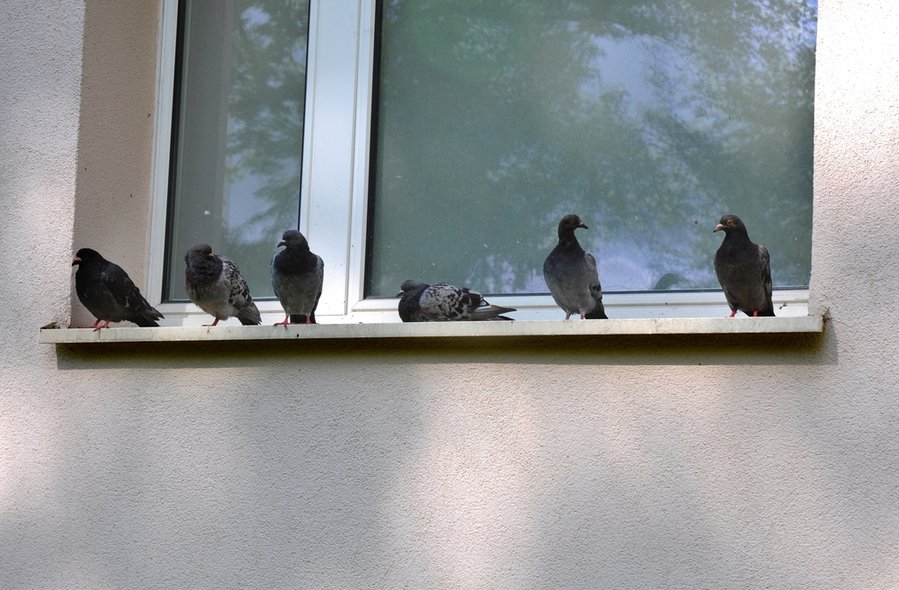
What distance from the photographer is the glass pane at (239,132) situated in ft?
14.7

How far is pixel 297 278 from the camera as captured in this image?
3906 millimetres

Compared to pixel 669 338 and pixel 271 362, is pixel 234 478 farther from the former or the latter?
pixel 669 338

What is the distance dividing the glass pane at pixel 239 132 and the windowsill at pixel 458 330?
0.60 m

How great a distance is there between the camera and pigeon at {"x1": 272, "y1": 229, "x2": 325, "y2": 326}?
12.9 feet

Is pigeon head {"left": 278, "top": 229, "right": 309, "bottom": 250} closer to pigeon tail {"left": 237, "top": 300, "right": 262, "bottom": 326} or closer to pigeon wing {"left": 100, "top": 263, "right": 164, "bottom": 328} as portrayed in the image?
pigeon tail {"left": 237, "top": 300, "right": 262, "bottom": 326}

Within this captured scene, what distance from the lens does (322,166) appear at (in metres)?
4.29

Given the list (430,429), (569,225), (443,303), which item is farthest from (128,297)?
(569,225)

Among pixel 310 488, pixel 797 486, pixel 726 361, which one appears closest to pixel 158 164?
pixel 310 488

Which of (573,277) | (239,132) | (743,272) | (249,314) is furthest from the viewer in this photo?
(239,132)

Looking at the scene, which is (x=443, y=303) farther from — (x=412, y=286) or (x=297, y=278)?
(x=297, y=278)

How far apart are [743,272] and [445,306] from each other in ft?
3.28

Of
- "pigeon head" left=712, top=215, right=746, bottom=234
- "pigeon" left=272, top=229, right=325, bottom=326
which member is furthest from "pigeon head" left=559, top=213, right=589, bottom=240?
"pigeon" left=272, top=229, right=325, bottom=326

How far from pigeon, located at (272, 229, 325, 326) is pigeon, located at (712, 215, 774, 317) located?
4.63 feet

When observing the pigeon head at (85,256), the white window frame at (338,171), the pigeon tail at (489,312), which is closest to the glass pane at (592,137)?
the white window frame at (338,171)
